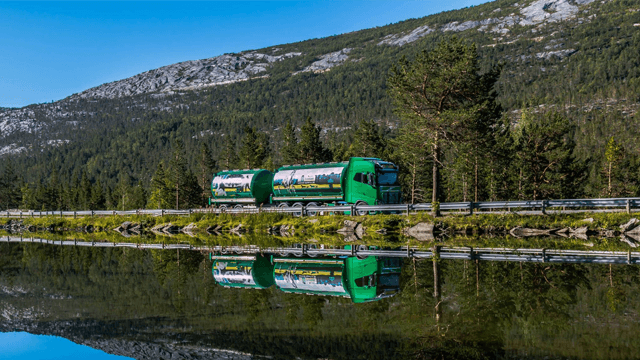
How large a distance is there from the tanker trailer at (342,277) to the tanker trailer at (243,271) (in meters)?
0.37

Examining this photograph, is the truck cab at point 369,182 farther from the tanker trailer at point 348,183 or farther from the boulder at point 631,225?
the boulder at point 631,225

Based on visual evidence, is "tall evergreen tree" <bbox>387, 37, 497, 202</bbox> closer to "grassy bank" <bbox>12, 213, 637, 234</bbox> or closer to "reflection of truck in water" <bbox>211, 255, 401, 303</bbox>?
"grassy bank" <bbox>12, 213, 637, 234</bbox>

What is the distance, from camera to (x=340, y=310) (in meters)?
10.4

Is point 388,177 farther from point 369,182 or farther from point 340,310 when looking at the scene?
point 340,310

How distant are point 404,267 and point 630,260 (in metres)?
7.35

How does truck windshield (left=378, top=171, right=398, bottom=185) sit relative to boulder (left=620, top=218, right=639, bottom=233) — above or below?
above

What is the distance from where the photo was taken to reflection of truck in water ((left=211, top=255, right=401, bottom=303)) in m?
12.6

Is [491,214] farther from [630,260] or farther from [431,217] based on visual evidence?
[630,260]

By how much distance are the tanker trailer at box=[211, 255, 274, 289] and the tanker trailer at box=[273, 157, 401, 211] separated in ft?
60.8

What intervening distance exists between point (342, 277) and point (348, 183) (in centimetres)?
→ 2388

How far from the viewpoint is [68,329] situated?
32.2 ft

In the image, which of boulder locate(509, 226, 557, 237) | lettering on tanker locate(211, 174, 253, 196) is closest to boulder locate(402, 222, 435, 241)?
boulder locate(509, 226, 557, 237)

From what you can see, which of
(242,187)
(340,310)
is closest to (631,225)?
(340,310)

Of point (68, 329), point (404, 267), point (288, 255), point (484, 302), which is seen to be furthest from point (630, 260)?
point (68, 329)
